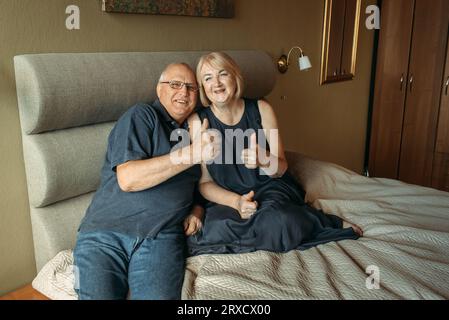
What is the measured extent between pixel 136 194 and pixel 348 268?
733 millimetres

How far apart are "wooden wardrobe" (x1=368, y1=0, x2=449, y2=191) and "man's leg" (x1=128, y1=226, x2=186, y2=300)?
280 centimetres

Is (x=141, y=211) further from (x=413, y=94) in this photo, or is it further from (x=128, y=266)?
(x=413, y=94)

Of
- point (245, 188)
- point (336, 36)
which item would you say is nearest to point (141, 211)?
point (245, 188)

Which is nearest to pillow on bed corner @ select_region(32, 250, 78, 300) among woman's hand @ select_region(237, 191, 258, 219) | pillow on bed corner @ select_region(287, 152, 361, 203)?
woman's hand @ select_region(237, 191, 258, 219)

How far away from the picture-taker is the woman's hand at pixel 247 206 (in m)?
1.64

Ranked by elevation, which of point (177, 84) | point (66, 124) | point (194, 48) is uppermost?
point (194, 48)

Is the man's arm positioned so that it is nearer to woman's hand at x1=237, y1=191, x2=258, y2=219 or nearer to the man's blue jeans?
the man's blue jeans

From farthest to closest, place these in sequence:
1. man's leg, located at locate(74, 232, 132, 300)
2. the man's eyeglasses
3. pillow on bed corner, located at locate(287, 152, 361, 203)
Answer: pillow on bed corner, located at locate(287, 152, 361, 203), the man's eyeglasses, man's leg, located at locate(74, 232, 132, 300)

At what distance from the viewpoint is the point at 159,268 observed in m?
1.38

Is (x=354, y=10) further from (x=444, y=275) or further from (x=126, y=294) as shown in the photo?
(x=126, y=294)

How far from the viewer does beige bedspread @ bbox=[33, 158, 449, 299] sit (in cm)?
129

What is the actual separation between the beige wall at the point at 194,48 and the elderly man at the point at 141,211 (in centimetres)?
30

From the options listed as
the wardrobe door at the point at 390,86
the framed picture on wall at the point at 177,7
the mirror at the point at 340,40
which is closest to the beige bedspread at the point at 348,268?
the framed picture on wall at the point at 177,7
